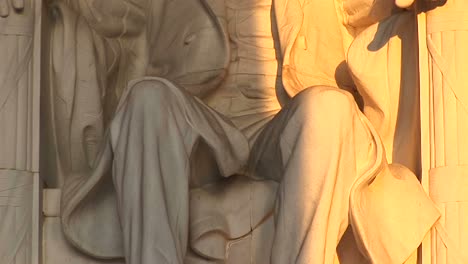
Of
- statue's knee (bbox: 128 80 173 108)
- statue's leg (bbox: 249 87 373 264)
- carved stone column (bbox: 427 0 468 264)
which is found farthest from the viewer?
carved stone column (bbox: 427 0 468 264)

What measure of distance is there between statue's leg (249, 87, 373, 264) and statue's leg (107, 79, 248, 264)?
0.98ft

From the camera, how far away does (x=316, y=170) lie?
26.1 ft

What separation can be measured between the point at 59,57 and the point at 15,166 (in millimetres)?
591

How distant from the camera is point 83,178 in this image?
8469mm

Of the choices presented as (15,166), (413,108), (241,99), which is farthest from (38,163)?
(413,108)

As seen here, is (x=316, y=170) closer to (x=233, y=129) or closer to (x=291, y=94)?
(x=233, y=129)

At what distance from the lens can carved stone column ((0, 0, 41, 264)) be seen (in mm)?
8336

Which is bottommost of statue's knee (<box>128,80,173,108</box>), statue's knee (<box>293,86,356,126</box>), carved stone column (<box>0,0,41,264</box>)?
carved stone column (<box>0,0,41,264</box>)

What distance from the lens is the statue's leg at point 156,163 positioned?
7.97 m

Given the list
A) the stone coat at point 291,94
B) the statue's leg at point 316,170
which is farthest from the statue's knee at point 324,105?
the stone coat at point 291,94

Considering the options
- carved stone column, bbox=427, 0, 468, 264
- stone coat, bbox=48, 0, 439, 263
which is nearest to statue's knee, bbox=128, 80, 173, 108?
stone coat, bbox=48, 0, 439, 263

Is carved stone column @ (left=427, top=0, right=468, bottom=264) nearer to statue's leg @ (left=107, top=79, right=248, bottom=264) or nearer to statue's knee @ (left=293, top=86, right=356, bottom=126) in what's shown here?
statue's knee @ (left=293, top=86, right=356, bottom=126)

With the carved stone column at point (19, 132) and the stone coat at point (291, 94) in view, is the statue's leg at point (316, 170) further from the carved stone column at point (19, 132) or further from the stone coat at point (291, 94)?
the carved stone column at point (19, 132)

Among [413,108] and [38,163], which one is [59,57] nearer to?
[38,163]
